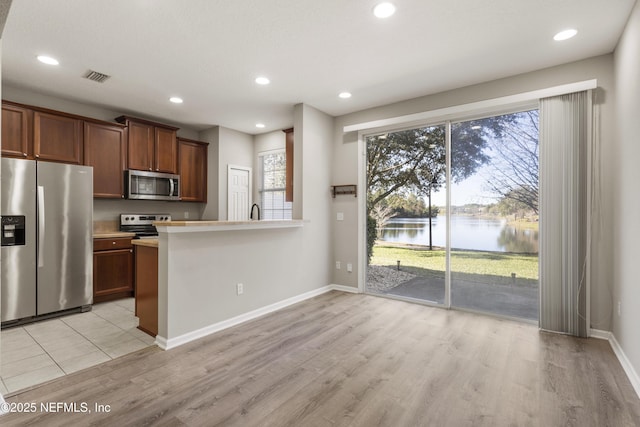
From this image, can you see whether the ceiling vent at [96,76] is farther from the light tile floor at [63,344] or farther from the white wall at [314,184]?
the light tile floor at [63,344]

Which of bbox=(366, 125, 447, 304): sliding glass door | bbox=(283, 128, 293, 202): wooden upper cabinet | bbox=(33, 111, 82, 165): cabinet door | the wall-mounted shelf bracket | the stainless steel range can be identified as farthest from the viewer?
bbox=(283, 128, 293, 202): wooden upper cabinet

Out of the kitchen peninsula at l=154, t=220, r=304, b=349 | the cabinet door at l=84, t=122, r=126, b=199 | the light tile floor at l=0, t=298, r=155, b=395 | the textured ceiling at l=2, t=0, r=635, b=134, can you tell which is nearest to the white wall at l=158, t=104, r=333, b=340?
the kitchen peninsula at l=154, t=220, r=304, b=349

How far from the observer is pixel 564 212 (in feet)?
10.1

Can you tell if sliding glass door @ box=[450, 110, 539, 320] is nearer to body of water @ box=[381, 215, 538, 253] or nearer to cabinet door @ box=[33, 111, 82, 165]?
body of water @ box=[381, 215, 538, 253]

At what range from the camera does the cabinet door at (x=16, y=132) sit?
350cm

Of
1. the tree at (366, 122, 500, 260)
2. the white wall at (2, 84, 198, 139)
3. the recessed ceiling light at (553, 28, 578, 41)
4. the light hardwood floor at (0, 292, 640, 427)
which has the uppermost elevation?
the recessed ceiling light at (553, 28, 578, 41)

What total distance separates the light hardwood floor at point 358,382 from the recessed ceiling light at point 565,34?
2.70 meters

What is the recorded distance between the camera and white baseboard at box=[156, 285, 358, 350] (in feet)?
9.25

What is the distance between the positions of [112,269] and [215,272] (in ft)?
6.88

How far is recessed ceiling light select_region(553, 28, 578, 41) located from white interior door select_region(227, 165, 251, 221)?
4850 mm

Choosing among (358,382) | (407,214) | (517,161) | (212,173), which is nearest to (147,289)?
(358,382)

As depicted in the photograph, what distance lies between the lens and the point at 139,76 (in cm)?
345

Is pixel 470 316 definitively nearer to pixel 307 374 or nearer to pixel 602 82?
pixel 307 374

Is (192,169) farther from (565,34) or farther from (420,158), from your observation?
(565,34)
